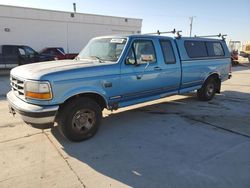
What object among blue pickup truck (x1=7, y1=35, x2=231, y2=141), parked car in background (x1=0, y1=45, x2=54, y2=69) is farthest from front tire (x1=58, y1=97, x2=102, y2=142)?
parked car in background (x1=0, y1=45, x2=54, y2=69)

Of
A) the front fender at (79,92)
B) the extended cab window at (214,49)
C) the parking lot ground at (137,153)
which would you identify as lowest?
the parking lot ground at (137,153)

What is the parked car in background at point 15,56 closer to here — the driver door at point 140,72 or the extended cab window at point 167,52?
the extended cab window at point 167,52

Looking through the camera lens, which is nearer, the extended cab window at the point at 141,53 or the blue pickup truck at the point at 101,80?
the blue pickup truck at the point at 101,80

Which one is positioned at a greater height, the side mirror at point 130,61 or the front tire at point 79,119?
the side mirror at point 130,61

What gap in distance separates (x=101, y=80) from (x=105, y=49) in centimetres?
108

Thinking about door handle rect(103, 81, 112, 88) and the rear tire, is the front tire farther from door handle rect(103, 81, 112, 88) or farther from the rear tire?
the rear tire

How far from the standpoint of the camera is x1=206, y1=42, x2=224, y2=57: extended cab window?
7.92 metres

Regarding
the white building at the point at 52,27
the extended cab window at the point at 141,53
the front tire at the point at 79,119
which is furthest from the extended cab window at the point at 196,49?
the white building at the point at 52,27

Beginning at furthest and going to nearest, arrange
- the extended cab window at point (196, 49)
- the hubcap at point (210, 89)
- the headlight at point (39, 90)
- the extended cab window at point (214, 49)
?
the hubcap at point (210, 89) → the extended cab window at point (214, 49) → the extended cab window at point (196, 49) → the headlight at point (39, 90)

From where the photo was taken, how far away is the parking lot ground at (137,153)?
351 centimetres

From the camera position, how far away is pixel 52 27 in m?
22.4

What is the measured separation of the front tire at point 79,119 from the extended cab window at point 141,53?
4.17 feet

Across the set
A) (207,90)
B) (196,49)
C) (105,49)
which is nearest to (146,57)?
(105,49)

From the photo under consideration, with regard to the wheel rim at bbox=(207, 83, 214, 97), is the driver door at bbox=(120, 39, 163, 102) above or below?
above
